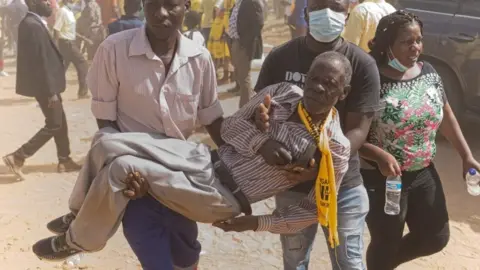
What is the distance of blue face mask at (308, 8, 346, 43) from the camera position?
268cm

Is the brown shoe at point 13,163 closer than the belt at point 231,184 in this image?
No

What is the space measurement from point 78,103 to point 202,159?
286 inches

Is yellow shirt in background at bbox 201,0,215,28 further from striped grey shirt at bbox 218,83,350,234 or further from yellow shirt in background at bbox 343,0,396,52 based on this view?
striped grey shirt at bbox 218,83,350,234

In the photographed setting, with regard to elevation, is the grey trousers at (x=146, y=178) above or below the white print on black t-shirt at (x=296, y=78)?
below

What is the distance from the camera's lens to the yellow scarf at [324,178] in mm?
2477

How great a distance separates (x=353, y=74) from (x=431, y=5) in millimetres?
4375

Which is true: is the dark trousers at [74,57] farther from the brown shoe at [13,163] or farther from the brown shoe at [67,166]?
the brown shoe at [13,163]

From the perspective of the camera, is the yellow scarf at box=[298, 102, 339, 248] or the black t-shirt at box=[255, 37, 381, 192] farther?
the black t-shirt at box=[255, 37, 381, 192]

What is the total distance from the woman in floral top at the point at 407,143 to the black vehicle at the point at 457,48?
3.11 metres

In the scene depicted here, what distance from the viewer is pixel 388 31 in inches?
122

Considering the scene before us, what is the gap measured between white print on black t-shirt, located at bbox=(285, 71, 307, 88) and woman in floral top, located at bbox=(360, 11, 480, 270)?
0.52 meters

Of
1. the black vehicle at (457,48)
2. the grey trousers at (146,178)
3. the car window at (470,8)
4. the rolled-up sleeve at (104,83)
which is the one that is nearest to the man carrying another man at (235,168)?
the grey trousers at (146,178)

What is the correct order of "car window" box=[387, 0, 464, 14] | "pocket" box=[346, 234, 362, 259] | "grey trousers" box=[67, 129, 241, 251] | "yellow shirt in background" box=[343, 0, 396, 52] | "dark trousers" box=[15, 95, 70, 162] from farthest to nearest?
"car window" box=[387, 0, 464, 14] < "dark trousers" box=[15, 95, 70, 162] < "yellow shirt in background" box=[343, 0, 396, 52] < "pocket" box=[346, 234, 362, 259] < "grey trousers" box=[67, 129, 241, 251]

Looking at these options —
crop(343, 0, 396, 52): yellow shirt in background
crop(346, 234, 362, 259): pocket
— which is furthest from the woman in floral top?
crop(343, 0, 396, 52): yellow shirt in background
